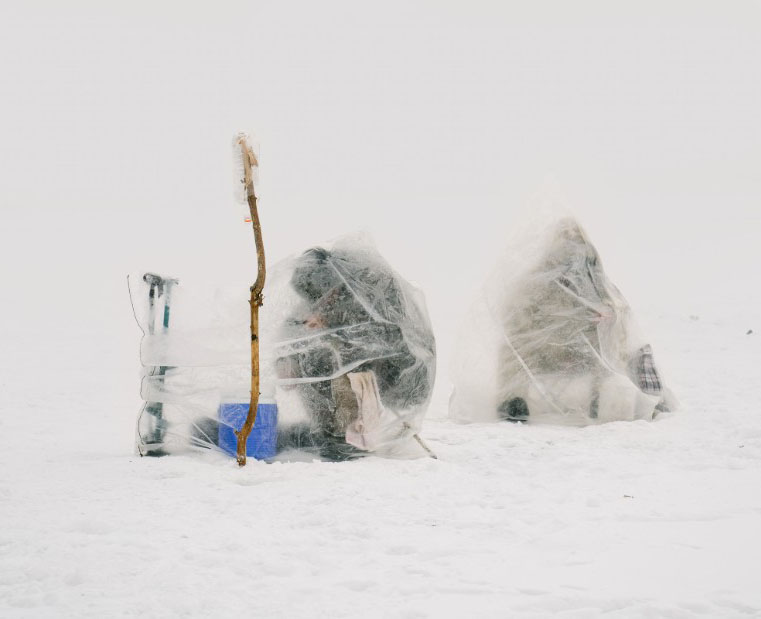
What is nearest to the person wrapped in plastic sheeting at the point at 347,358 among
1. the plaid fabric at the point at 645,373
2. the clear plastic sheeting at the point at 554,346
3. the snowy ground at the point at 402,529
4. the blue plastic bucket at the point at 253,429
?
the blue plastic bucket at the point at 253,429

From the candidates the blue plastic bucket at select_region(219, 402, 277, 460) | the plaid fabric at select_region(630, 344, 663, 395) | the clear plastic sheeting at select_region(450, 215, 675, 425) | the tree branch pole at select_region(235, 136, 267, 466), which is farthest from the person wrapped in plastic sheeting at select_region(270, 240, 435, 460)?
the plaid fabric at select_region(630, 344, 663, 395)

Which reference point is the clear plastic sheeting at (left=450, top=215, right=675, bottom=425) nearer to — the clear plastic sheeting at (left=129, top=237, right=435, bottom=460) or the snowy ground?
the snowy ground

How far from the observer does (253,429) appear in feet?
12.2

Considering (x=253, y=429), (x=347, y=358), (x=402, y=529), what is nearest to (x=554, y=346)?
(x=347, y=358)

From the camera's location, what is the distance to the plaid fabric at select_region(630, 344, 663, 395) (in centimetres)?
498

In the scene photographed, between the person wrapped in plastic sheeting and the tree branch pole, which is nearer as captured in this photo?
the tree branch pole

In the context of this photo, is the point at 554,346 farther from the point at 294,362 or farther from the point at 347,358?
the point at 294,362

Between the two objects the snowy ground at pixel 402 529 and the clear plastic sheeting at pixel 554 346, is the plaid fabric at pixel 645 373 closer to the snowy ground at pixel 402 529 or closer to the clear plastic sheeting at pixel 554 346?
the clear plastic sheeting at pixel 554 346

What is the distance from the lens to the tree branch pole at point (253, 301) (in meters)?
3.49

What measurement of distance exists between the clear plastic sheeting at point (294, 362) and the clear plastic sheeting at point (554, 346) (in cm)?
112

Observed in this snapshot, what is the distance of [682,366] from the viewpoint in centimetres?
730

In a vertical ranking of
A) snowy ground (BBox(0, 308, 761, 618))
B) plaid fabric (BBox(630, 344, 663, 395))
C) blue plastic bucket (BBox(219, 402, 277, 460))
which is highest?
plaid fabric (BBox(630, 344, 663, 395))

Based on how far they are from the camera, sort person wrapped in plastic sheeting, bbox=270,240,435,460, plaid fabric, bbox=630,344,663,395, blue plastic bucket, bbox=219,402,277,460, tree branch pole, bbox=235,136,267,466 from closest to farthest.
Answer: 1. tree branch pole, bbox=235,136,267,466
2. blue plastic bucket, bbox=219,402,277,460
3. person wrapped in plastic sheeting, bbox=270,240,435,460
4. plaid fabric, bbox=630,344,663,395

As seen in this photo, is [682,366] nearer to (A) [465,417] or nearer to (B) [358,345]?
(A) [465,417]
